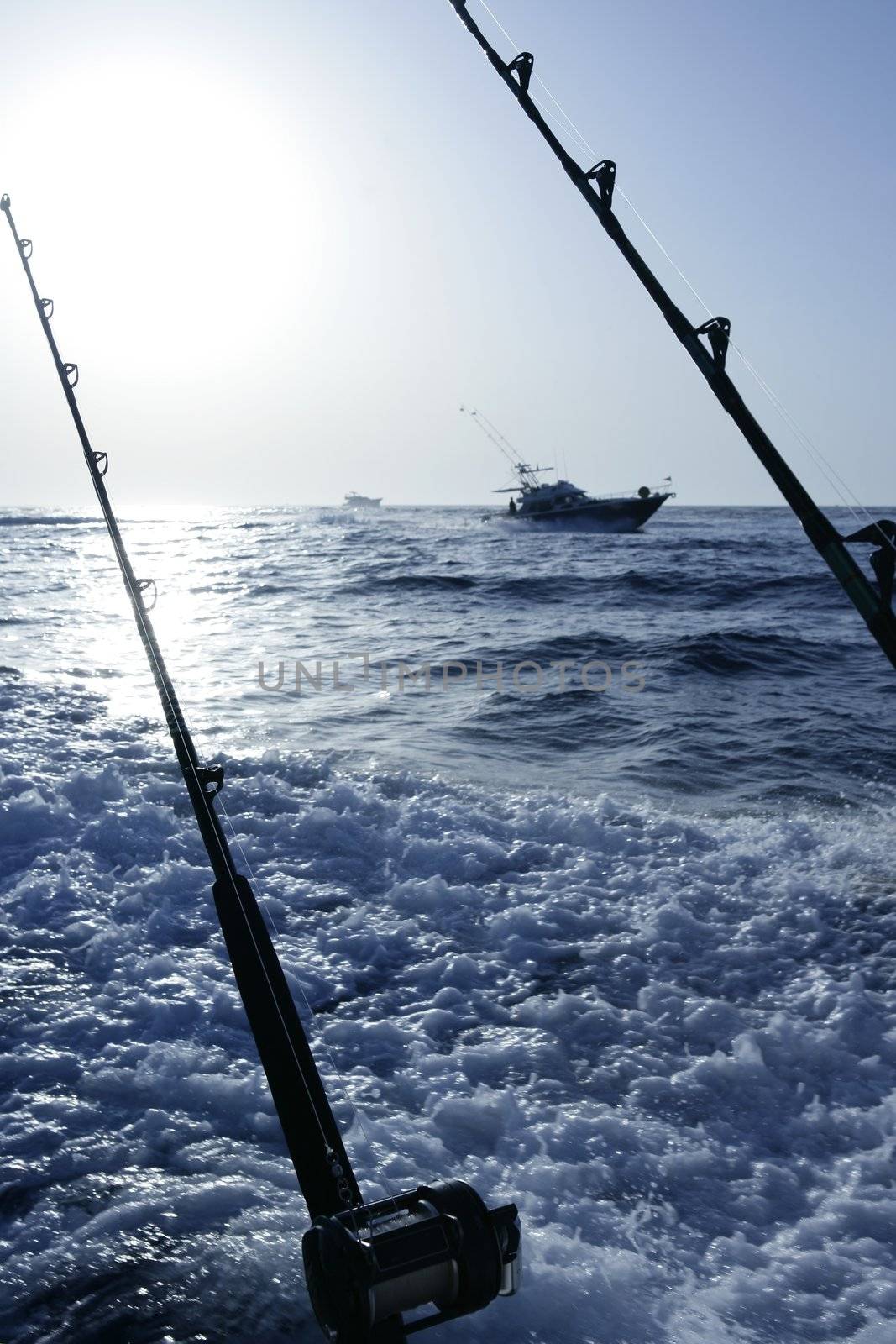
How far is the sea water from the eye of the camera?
2926 mm

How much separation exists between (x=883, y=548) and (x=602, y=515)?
59099 millimetres

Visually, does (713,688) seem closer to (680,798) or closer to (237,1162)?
(680,798)

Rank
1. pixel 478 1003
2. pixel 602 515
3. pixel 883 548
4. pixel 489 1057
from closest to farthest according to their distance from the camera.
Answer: pixel 883 548
pixel 489 1057
pixel 478 1003
pixel 602 515

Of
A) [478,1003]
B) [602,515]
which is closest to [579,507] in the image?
[602,515]

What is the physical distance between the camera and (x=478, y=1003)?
460 centimetres

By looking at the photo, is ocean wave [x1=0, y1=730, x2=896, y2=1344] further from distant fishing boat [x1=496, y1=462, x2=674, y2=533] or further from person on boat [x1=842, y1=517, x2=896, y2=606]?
distant fishing boat [x1=496, y1=462, x2=674, y2=533]

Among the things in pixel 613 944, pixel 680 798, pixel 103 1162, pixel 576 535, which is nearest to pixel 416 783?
pixel 680 798

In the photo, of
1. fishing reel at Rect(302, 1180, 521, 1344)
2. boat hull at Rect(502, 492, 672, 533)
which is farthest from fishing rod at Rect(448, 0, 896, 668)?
boat hull at Rect(502, 492, 672, 533)

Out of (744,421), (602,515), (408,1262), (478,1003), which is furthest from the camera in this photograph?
(602,515)

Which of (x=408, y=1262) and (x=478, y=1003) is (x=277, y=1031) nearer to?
(x=408, y=1262)

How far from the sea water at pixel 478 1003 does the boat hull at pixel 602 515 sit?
4881 centimetres

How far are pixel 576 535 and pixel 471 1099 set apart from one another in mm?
55692

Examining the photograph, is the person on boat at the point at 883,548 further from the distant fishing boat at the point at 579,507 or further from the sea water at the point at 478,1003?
the distant fishing boat at the point at 579,507

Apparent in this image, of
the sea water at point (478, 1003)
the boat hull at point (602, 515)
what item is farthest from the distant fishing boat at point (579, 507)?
the sea water at point (478, 1003)
